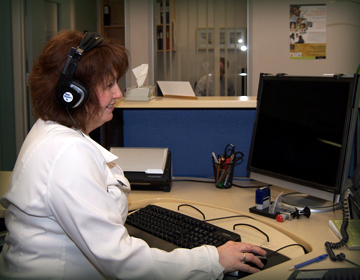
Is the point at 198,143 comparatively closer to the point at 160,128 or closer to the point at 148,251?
the point at 160,128

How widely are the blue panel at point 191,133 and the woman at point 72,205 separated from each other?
2.84 feet

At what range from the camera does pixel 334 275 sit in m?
0.69

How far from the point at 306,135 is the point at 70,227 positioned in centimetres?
86

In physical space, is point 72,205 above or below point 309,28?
below

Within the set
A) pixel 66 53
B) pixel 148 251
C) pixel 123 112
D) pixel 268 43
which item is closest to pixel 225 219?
pixel 148 251

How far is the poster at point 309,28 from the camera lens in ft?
12.1

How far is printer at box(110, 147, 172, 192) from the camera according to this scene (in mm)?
1486

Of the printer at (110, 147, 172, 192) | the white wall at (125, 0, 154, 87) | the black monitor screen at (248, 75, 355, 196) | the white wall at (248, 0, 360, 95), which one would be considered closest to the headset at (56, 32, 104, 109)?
the printer at (110, 147, 172, 192)

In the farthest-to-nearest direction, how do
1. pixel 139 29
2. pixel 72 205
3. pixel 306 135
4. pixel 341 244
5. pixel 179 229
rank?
pixel 139 29 < pixel 306 135 < pixel 179 229 < pixel 341 244 < pixel 72 205

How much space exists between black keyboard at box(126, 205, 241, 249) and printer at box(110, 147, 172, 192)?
0.91 ft

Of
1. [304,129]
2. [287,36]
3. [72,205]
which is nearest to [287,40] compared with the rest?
[287,36]

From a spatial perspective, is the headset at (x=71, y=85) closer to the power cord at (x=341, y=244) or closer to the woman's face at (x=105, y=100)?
the woman's face at (x=105, y=100)

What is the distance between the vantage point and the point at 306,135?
1253mm

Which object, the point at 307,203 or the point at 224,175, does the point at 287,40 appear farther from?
the point at 307,203
